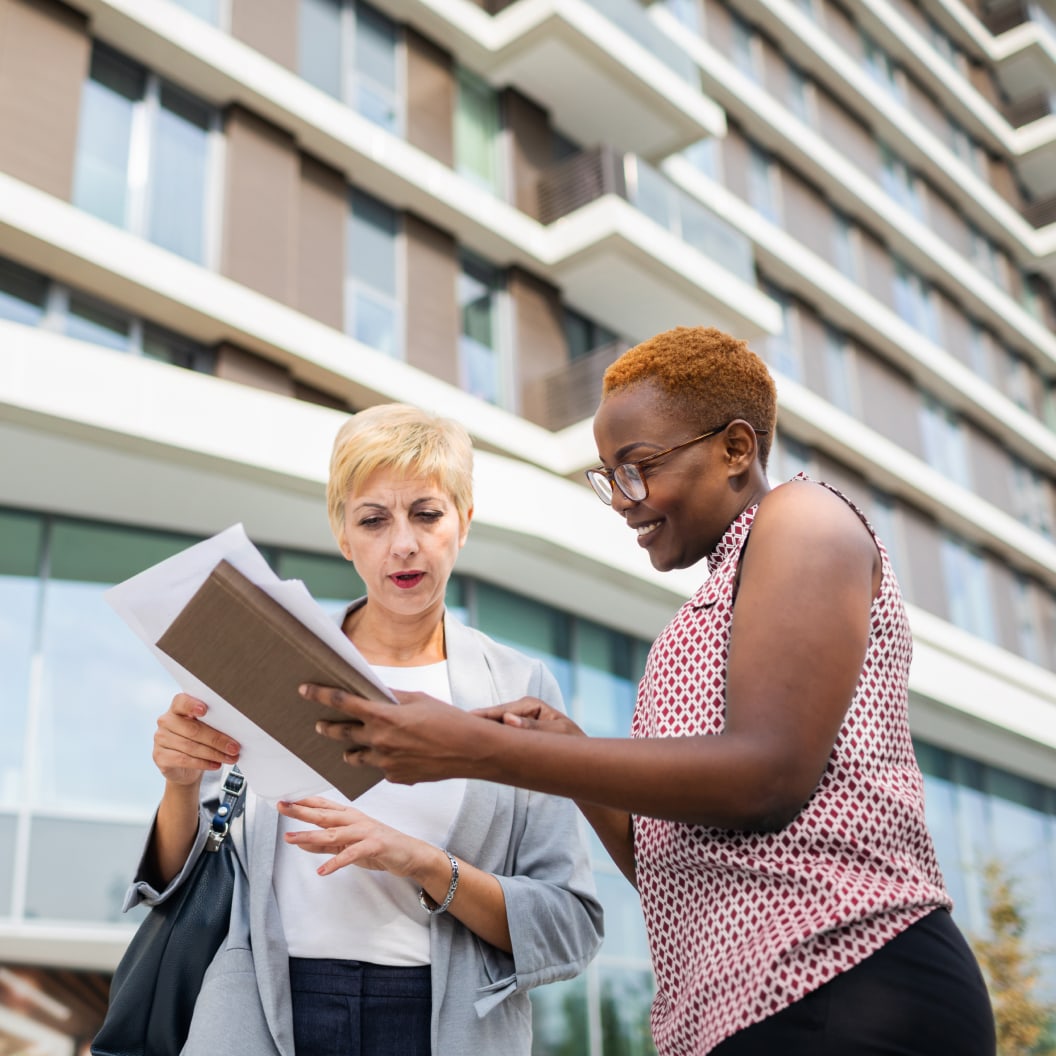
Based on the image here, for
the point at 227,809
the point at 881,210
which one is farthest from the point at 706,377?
the point at 881,210

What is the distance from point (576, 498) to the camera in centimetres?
1205

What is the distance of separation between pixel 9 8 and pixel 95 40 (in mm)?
884

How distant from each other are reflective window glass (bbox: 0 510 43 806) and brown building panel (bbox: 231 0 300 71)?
5.59 metres

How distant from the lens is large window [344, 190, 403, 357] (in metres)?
13.1

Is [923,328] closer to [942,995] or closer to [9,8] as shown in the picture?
[9,8]

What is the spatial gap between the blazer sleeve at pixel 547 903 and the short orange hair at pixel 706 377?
0.83 m

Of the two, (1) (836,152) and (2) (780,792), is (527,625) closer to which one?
(2) (780,792)

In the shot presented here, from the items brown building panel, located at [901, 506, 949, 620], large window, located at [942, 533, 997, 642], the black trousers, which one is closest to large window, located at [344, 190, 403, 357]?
brown building panel, located at [901, 506, 949, 620]

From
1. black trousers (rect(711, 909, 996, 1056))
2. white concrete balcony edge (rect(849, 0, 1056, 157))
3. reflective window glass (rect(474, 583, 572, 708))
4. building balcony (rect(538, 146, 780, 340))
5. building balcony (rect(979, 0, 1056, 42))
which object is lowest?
black trousers (rect(711, 909, 996, 1056))

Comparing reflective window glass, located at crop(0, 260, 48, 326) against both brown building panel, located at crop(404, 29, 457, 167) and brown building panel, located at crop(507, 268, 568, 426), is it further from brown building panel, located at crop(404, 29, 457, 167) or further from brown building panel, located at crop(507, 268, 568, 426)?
brown building panel, located at crop(507, 268, 568, 426)

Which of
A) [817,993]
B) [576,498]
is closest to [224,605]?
[817,993]

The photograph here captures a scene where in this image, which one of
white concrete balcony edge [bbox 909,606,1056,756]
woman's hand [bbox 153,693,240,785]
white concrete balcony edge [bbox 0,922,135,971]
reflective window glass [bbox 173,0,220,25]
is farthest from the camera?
white concrete balcony edge [bbox 909,606,1056,756]

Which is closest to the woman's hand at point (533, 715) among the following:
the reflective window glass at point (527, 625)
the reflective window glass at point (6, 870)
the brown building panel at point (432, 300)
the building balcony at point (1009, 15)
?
the reflective window glass at point (6, 870)

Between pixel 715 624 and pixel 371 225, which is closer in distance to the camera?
pixel 715 624
